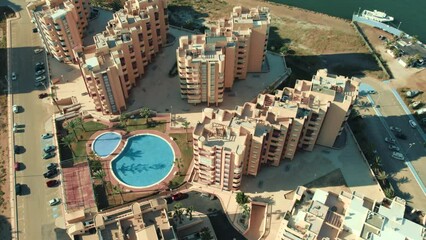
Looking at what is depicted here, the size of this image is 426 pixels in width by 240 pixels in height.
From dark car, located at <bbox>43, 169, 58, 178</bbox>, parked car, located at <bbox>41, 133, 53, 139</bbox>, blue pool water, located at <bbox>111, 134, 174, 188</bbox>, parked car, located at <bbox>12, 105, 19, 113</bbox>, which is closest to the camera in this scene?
blue pool water, located at <bbox>111, 134, 174, 188</bbox>

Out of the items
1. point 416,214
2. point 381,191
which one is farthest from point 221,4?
point 416,214

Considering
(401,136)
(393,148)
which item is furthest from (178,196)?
(401,136)

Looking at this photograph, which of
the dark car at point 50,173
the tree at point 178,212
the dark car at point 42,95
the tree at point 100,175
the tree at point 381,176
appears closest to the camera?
the tree at point 178,212

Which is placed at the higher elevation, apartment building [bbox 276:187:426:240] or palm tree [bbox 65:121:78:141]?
apartment building [bbox 276:187:426:240]

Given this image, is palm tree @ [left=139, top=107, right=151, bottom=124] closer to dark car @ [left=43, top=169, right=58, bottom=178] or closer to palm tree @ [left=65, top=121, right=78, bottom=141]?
palm tree @ [left=65, top=121, right=78, bottom=141]

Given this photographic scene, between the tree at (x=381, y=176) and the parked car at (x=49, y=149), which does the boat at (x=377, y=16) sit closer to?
the tree at (x=381, y=176)

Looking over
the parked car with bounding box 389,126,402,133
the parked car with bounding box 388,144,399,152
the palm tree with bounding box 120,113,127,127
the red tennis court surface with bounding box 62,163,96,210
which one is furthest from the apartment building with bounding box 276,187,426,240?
the palm tree with bounding box 120,113,127,127

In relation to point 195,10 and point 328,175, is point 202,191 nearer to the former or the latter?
point 328,175

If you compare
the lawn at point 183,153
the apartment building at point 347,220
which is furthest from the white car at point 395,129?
the lawn at point 183,153
